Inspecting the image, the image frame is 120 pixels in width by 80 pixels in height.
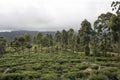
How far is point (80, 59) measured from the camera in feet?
205

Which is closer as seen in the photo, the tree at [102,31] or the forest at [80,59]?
the forest at [80,59]

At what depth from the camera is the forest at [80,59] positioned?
3750cm

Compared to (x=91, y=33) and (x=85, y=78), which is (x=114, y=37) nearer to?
(x=91, y=33)

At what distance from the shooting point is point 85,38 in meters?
74.7

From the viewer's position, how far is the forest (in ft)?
123

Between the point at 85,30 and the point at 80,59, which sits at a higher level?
the point at 85,30

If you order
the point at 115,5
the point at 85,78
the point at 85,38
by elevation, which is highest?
the point at 115,5

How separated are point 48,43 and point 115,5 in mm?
67254

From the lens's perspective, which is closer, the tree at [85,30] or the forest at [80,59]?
the forest at [80,59]

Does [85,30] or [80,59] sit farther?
[85,30]

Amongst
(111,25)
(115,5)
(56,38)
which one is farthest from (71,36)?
(115,5)

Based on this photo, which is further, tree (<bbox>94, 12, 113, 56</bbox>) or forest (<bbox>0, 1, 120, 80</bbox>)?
tree (<bbox>94, 12, 113, 56</bbox>)

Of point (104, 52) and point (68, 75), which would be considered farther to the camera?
point (104, 52)

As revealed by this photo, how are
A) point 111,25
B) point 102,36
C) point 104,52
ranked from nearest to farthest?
point 111,25
point 102,36
point 104,52
